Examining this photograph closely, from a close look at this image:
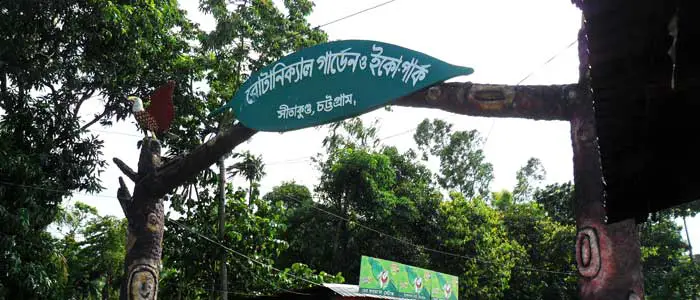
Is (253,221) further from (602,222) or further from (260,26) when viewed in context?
(602,222)

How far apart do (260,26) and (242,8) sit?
59 cm

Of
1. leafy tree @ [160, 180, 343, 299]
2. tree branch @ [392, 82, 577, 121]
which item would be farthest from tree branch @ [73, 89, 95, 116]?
tree branch @ [392, 82, 577, 121]

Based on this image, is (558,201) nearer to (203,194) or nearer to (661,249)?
(661,249)

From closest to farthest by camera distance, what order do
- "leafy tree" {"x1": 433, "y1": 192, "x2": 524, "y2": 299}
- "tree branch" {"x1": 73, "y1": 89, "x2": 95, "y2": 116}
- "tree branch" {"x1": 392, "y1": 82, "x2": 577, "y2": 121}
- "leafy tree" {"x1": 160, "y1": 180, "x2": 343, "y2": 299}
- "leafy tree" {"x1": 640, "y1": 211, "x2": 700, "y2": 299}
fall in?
"tree branch" {"x1": 392, "y1": 82, "x2": 577, "y2": 121}
"tree branch" {"x1": 73, "y1": 89, "x2": 95, "y2": 116}
"leafy tree" {"x1": 160, "y1": 180, "x2": 343, "y2": 299}
"leafy tree" {"x1": 433, "y1": 192, "x2": 524, "y2": 299}
"leafy tree" {"x1": 640, "y1": 211, "x2": 700, "y2": 299}

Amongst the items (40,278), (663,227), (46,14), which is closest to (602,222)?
(40,278)

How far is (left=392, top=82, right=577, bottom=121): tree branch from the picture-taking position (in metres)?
4.78

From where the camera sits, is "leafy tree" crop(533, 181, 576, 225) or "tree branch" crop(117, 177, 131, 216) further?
"leafy tree" crop(533, 181, 576, 225)

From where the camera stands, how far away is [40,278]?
9547 mm

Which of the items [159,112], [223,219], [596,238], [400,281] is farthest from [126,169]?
[223,219]

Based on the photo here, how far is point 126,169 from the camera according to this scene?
7.17 metres

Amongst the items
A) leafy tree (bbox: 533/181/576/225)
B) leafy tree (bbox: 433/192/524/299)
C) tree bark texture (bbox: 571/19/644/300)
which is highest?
leafy tree (bbox: 533/181/576/225)

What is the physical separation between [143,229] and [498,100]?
4110 millimetres

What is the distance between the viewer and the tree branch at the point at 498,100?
4.78 m

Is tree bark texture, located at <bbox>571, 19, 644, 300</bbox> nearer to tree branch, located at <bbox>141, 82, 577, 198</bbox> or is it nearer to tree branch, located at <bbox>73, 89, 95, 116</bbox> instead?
tree branch, located at <bbox>141, 82, 577, 198</bbox>
